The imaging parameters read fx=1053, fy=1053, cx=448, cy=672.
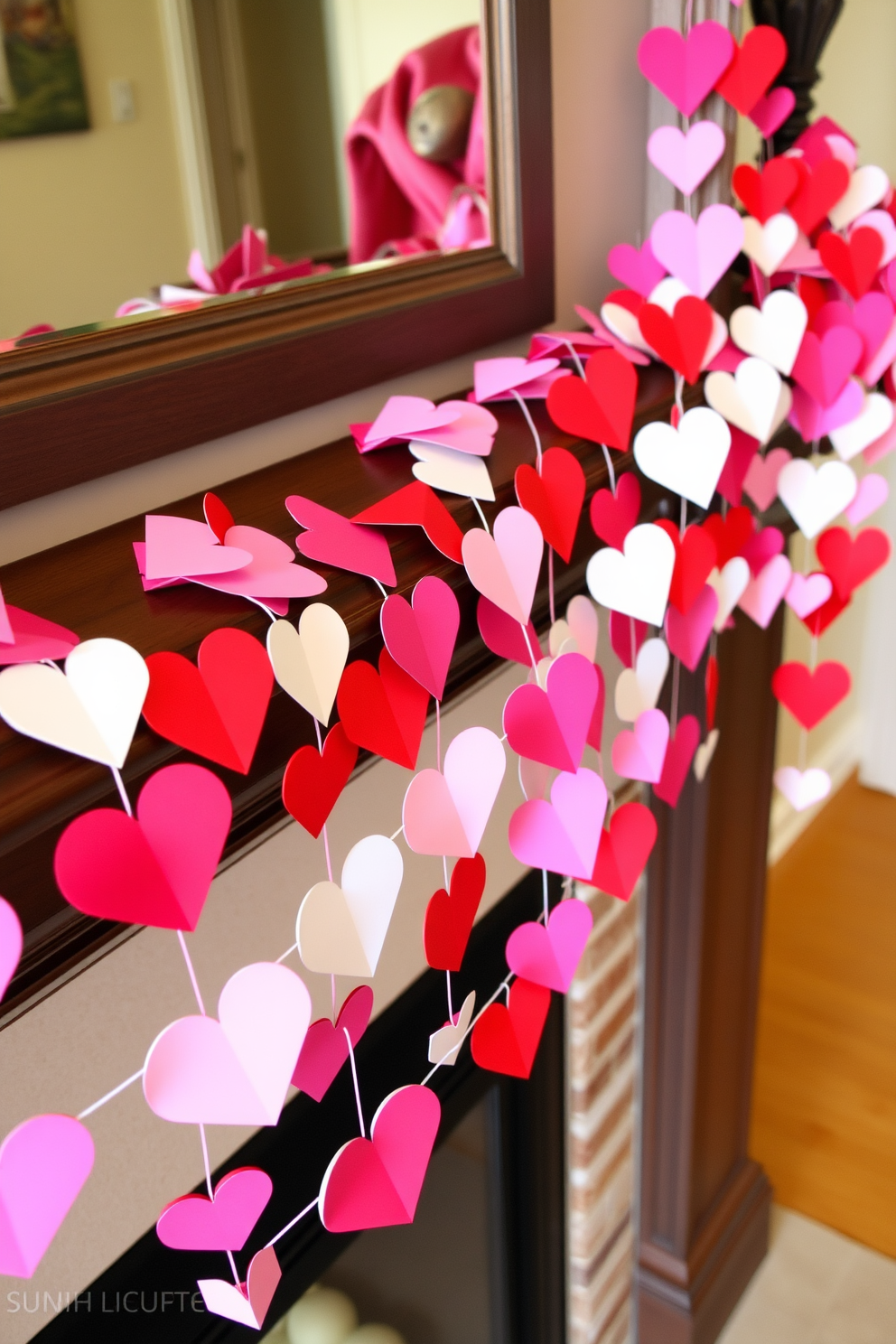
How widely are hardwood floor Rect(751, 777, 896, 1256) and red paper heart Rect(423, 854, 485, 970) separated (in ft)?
5.00

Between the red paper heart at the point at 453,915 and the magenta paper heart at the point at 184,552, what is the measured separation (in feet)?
0.58

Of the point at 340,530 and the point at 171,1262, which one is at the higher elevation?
the point at 340,530

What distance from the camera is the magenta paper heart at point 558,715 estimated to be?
1.73 feet

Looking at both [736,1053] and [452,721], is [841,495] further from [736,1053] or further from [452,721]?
[736,1053]

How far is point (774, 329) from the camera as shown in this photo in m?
0.80

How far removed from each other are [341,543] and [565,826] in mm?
188

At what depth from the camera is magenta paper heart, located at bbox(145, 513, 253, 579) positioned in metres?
0.46

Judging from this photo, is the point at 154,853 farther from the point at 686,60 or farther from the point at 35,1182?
the point at 686,60

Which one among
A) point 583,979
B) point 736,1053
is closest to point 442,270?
point 583,979

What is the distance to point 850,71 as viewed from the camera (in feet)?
5.19

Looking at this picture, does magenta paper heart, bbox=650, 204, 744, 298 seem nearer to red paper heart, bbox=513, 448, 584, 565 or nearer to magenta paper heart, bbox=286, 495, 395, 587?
red paper heart, bbox=513, 448, 584, 565

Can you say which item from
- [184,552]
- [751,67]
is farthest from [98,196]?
[751,67]

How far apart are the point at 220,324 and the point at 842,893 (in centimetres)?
220

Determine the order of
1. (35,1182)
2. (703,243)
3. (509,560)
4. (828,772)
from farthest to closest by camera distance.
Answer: (828,772), (703,243), (509,560), (35,1182)
